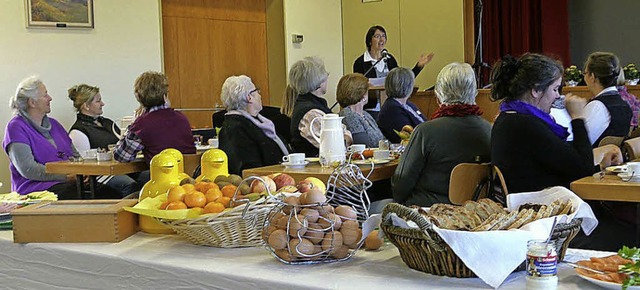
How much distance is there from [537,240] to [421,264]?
0.24 m

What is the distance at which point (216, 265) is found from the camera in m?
1.66

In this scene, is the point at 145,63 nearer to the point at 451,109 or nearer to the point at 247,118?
the point at 247,118

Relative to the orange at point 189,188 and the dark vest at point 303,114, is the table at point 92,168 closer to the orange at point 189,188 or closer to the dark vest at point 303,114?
the dark vest at point 303,114

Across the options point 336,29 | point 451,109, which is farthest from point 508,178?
point 336,29

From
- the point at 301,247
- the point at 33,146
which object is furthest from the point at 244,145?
the point at 301,247

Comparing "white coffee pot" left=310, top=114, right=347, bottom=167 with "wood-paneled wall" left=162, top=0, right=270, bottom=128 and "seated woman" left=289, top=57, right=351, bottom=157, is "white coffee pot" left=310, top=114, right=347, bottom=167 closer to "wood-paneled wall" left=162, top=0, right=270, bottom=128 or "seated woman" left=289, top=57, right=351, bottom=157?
"seated woman" left=289, top=57, right=351, bottom=157

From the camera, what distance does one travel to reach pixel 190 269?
1660 millimetres

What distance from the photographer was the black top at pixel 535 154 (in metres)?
2.71

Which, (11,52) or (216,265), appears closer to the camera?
(216,265)

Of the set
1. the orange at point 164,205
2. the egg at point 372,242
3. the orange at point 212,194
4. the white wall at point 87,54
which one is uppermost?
the white wall at point 87,54

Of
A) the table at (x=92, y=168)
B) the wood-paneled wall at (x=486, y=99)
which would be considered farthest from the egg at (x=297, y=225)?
the wood-paneled wall at (x=486, y=99)

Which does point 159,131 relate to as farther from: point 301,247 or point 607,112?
point 301,247

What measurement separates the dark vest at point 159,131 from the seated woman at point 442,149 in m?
1.61

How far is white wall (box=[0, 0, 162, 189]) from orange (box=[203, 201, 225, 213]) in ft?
15.4
